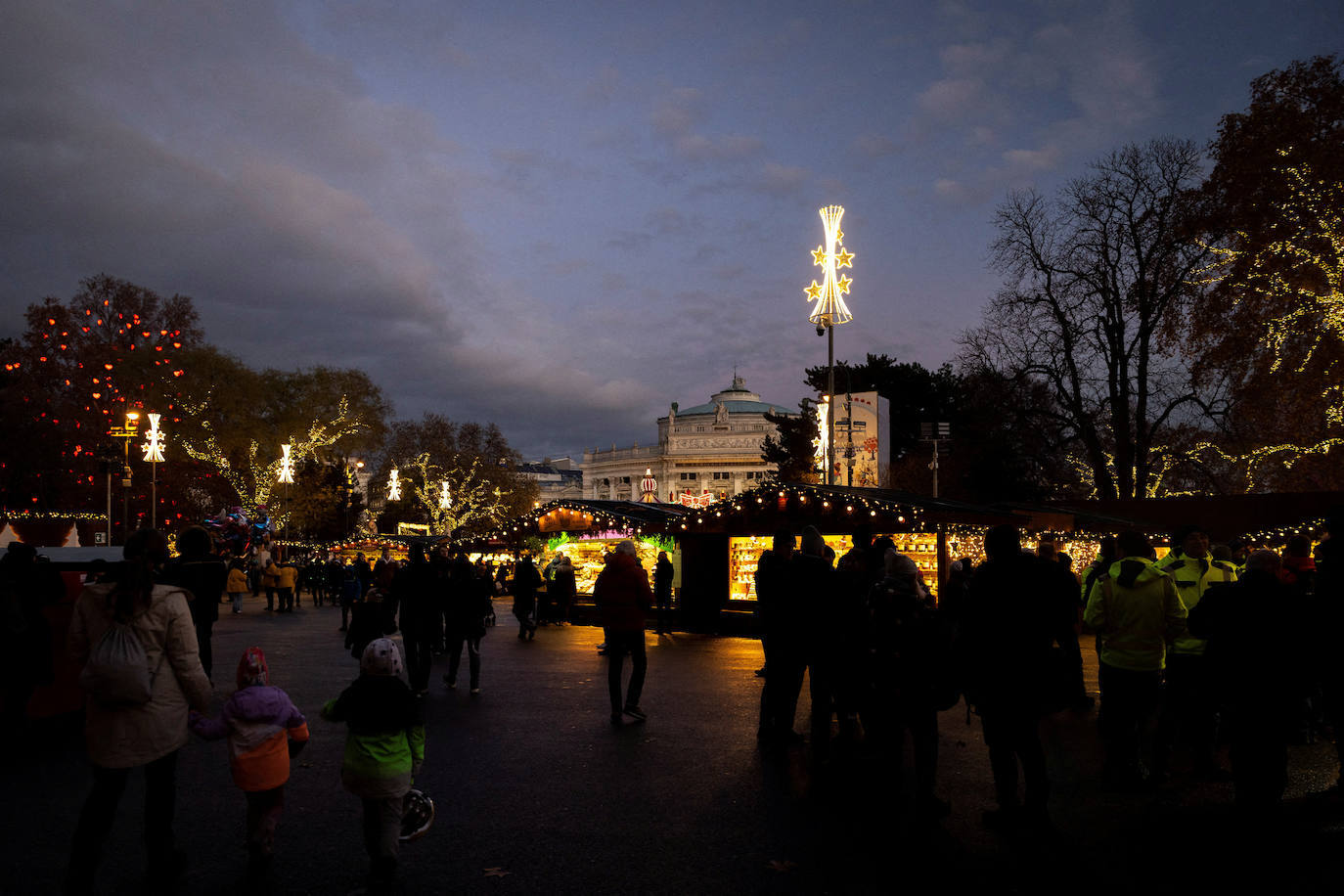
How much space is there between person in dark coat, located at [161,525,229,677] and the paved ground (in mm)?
1161

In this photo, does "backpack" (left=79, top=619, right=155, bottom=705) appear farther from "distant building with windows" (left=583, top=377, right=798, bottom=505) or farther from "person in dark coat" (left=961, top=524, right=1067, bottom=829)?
"distant building with windows" (left=583, top=377, right=798, bottom=505)

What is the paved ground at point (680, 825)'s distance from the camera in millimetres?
4625


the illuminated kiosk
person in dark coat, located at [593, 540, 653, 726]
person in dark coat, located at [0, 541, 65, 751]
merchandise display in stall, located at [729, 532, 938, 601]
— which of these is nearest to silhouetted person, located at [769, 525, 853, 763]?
person in dark coat, located at [593, 540, 653, 726]

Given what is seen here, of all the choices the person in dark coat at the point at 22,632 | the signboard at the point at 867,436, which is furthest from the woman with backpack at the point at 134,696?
the signboard at the point at 867,436

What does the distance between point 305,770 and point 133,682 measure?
3095 mm

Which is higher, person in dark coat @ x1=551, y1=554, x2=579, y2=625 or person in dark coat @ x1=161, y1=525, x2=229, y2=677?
person in dark coat @ x1=161, y1=525, x2=229, y2=677

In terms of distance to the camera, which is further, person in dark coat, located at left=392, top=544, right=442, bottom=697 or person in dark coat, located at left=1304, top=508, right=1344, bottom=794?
person in dark coat, located at left=392, top=544, right=442, bottom=697

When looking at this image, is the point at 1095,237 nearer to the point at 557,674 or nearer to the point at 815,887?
the point at 557,674

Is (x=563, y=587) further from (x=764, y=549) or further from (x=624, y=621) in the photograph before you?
(x=624, y=621)

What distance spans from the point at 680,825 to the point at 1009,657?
220 centimetres

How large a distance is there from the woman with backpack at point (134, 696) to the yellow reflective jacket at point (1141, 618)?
5.94 metres

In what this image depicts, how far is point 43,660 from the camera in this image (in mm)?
7582

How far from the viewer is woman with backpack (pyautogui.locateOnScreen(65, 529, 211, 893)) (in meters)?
4.24

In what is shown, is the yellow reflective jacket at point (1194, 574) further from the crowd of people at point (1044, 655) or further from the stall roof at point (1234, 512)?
the stall roof at point (1234, 512)
